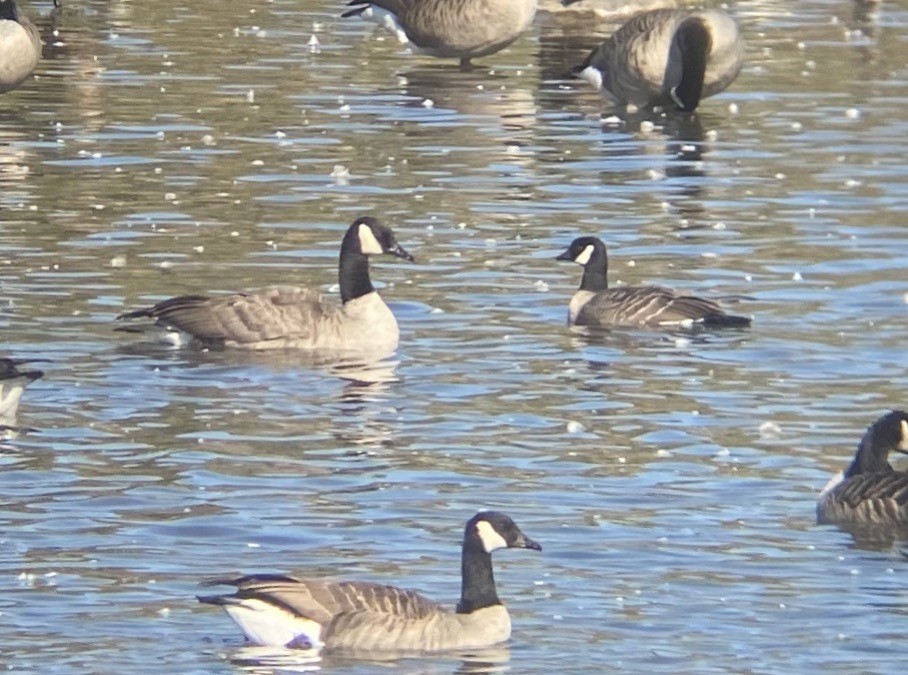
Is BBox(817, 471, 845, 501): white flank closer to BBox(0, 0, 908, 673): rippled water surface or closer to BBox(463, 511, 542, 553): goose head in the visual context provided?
BBox(0, 0, 908, 673): rippled water surface

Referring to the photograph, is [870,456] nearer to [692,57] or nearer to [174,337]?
[174,337]

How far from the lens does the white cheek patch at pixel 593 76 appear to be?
31.9m

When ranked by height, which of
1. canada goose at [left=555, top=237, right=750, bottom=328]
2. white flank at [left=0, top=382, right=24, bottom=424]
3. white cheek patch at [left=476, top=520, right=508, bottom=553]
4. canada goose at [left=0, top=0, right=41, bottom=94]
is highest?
canada goose at [left=0, top=0, right=41, bottom=94]

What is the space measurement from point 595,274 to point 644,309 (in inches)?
39.9

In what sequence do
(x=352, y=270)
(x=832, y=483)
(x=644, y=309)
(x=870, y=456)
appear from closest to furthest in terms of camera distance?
(x=832, y=483) < (x=870, y=456) < (x=352, y=270) < (x=644, y=309)

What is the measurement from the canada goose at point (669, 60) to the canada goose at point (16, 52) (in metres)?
7.19

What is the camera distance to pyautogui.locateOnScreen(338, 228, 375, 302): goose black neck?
63.8 feet

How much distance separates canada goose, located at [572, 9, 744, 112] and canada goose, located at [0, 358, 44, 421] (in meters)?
15.8

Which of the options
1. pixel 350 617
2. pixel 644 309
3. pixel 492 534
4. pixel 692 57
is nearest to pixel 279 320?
pixel 644 309

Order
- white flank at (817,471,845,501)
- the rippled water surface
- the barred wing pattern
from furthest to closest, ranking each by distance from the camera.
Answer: the barred wing pattern
white flank at (817,471,845,501)
the rippled water surface

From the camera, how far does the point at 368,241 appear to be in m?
19.6

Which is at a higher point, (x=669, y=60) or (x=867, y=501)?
(x=669, y=60)

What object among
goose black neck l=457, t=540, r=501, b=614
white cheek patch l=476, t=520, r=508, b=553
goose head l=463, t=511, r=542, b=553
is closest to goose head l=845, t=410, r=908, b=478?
goose head l=463, t=511, r=542, b=553

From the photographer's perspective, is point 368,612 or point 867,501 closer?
point 368,612
